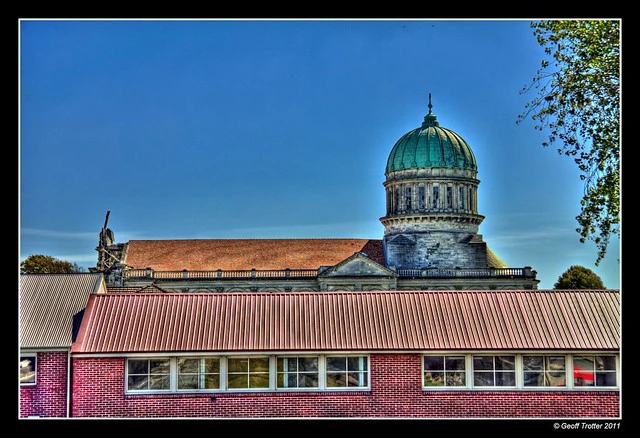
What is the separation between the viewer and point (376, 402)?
23.8m

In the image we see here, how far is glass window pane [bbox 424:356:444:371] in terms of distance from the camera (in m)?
23.8

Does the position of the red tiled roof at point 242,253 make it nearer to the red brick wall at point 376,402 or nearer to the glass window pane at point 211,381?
the red brick wall at point 376,402

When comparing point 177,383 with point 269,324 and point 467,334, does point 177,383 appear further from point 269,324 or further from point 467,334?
point 467,334

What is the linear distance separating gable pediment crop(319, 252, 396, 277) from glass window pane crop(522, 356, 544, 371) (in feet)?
141

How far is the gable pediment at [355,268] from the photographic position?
66.9 metres

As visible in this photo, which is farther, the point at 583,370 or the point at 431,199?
the point at 431,199

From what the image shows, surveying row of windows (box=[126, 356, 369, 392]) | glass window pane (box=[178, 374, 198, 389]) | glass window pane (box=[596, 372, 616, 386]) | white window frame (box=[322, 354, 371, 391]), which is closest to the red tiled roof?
row of windows (box=[126, 356, 369, 392])

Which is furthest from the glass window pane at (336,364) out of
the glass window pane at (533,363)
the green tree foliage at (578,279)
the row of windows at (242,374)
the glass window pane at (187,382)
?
the green tree foliage at (578,279)

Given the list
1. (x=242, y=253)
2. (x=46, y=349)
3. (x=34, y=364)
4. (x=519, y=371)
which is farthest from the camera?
(x=242, y=253)

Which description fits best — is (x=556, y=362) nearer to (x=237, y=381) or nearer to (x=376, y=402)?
(x=376, y=402)

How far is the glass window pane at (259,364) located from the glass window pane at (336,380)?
1.65 m

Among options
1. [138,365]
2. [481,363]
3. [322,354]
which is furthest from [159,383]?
[481,363]

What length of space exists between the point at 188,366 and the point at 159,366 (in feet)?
2.50

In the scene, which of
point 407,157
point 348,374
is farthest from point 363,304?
point 407,157
